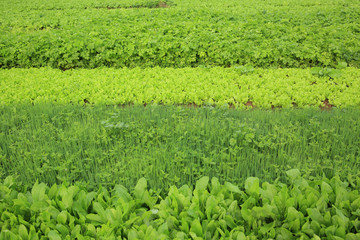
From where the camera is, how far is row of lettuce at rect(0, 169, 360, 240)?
2.17m

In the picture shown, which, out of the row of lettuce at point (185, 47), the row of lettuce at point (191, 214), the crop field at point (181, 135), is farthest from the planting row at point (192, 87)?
the row of lettuce at point (191, 214)

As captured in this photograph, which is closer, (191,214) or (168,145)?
(191,214)

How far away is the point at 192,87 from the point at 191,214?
3.88 meters

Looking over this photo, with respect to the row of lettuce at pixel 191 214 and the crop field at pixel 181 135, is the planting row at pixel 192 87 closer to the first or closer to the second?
the crop field at pixel 181 135

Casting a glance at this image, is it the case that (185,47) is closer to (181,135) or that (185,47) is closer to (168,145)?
(181,135)

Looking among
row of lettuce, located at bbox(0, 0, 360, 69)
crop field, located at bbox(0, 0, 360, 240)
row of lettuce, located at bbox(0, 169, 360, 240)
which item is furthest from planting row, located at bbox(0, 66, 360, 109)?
row of lettuce, located at bbox(0, 169, 360, 240)

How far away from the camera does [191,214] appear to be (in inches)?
91.5

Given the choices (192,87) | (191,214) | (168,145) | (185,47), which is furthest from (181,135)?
(185,47)

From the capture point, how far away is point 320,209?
7.74 feet

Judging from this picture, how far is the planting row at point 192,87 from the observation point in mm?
5427

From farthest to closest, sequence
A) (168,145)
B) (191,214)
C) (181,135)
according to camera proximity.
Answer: (181,135), (168,145), (191,214)

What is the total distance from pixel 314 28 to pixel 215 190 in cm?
763

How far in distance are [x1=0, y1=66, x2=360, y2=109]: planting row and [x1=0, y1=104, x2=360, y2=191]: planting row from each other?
81cm

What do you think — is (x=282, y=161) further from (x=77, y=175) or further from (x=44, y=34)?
(x=44, y=34)
